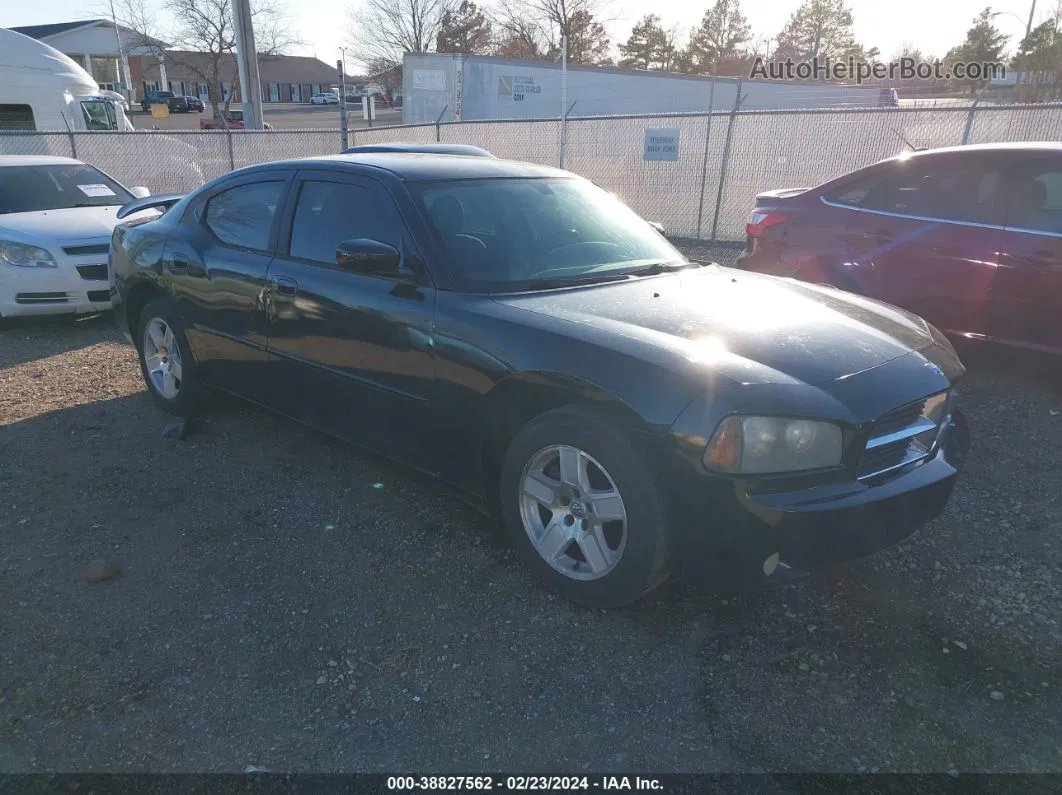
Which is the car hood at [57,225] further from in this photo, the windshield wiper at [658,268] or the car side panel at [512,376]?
the windshield wiper at [658,268]

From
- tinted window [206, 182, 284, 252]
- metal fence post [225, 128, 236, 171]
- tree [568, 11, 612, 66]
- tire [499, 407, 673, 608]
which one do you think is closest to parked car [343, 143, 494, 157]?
tinted window [206, 182, 284, 252]

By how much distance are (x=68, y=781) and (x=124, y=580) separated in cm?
112

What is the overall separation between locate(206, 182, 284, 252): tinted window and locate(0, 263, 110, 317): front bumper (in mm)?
3339

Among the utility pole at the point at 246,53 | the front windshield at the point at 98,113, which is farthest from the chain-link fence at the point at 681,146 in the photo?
the front windshield at the point at 98,113

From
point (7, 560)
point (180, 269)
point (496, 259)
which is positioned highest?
point (496, 259)

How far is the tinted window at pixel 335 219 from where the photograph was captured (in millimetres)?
3525

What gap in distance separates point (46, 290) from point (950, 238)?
7.55 metres

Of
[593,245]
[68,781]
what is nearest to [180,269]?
[593,245]

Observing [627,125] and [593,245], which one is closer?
[593,245]

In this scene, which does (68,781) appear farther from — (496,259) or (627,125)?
(627,125)

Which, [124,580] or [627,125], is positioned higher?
[627,125]

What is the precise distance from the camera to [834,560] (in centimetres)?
255

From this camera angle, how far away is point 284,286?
12.5 ft

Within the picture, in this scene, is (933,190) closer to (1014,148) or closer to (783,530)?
(1014,148)
